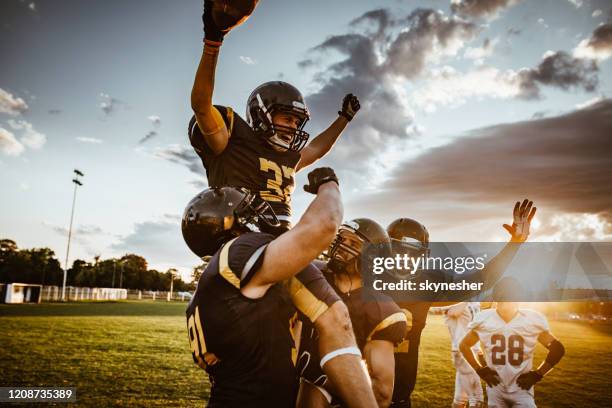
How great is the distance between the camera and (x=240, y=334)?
221 centimetres

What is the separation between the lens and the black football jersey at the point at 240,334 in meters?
2.19

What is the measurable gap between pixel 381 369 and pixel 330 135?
2.87 m

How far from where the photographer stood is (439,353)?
16953mm

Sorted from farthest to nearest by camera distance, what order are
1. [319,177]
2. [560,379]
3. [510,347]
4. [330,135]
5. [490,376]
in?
[560,379] < [510,347] < [490,376] < [330,135] < [319,177]

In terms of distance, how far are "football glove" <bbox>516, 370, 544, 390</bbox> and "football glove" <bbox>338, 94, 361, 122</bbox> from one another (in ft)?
15.7

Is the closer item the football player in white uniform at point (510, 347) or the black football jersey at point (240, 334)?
the black football jersey at point (240, 334)

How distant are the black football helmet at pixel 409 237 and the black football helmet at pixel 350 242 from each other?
62.0 inches

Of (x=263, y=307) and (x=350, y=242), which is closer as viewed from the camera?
(x=263, y=307)

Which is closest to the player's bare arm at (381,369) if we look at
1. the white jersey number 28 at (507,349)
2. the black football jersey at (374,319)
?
the black football jersey at (374,319)

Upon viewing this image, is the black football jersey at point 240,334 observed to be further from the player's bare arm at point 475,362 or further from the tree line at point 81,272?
the tree line at point 81,272

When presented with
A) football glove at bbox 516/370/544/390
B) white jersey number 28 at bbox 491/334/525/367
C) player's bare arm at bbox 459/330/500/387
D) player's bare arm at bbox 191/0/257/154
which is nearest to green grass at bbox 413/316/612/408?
player's bare arm at bbox 459/330/500/387

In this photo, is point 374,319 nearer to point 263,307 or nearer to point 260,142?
point 263,307

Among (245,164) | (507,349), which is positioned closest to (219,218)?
(245,164)

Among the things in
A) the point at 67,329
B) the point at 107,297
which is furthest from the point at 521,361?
the point at 107,297
